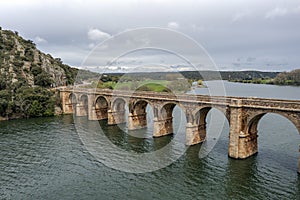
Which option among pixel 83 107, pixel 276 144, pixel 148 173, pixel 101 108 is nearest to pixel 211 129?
pixel 276 144

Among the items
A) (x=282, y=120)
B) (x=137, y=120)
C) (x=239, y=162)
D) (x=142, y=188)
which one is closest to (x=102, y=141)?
(x=137, y=120)

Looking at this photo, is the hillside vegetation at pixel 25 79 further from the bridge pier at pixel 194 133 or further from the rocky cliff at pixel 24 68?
the bridge pier at pixel 194 133

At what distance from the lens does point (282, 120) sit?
2069 inches

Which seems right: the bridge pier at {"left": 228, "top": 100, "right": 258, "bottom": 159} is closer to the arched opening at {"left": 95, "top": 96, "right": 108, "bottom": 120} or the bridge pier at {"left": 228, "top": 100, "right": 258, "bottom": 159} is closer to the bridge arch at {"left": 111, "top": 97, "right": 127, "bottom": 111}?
the bridge arch at {"left": 111, "top": 97, "right": 127, "bottom": 111}

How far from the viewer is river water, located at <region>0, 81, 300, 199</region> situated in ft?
82.5

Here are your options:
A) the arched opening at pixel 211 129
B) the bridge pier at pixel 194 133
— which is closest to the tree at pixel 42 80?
the arched opening at pixel 211 129

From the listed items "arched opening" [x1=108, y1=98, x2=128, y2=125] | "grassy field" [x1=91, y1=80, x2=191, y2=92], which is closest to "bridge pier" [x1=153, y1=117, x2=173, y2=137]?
"arched opening" [x1=108, y1=98, x2=128, y2=125]

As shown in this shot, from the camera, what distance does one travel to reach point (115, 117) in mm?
52781

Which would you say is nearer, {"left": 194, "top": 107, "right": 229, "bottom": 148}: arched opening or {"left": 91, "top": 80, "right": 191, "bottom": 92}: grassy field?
{"left": 194, "top": 107, "right": 229, "bottom": 148}: arched opening

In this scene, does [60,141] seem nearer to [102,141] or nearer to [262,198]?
[102,141]

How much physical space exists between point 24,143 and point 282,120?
45.2 m

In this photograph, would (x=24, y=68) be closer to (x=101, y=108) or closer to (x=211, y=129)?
(x=101, y=108)

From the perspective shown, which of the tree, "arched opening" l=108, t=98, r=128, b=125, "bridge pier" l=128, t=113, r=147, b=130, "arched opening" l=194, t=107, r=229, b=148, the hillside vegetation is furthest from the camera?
the tree

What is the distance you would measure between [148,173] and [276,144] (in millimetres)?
18968
